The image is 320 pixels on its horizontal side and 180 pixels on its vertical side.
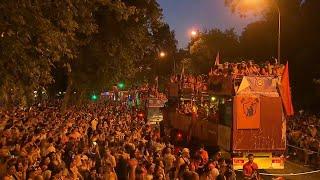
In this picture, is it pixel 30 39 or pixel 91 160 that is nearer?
pixel 30 39

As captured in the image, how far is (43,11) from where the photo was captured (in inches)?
447

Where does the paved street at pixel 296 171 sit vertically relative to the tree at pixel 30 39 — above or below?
below

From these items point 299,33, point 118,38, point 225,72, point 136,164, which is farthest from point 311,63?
point 136,164

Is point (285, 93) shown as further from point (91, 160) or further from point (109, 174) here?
point (109, 174)

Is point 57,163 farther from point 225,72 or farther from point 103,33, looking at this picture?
point 103,33

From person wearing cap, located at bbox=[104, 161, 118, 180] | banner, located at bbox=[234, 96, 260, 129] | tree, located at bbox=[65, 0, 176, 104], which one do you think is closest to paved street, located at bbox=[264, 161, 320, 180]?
banner, located at bbox=[234, 96, 260, 129]

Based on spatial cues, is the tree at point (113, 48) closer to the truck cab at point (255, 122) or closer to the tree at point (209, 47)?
the truck cab at point (255, 122)

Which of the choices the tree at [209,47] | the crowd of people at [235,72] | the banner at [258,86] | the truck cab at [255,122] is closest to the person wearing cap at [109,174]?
the truck cab at [255,122]

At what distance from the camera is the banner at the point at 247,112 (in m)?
15.2

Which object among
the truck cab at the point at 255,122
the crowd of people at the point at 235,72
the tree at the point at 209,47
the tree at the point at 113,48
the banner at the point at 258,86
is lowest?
the truck cab at the point at 255,122

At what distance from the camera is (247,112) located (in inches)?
604

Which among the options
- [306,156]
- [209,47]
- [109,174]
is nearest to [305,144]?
[306,156]

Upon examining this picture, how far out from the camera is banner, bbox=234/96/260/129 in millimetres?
15250

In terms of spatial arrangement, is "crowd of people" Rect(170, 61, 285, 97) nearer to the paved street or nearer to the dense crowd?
the dense crowd
